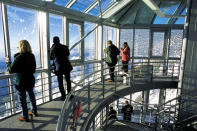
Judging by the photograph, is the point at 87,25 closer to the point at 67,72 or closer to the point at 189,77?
the point at 67,72

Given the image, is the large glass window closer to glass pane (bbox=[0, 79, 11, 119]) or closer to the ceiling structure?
the ceiling structure

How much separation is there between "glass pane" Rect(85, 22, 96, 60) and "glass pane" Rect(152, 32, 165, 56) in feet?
9.10

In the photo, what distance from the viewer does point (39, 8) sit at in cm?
248

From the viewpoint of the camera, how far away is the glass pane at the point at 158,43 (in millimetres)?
5859

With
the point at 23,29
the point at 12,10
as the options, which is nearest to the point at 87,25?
the point at 23,29

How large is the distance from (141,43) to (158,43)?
2.28 ft

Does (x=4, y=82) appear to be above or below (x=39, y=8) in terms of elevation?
below

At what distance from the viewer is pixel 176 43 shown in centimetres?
584

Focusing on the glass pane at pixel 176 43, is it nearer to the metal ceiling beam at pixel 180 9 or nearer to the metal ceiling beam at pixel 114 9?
the metal ceiling beam at pixel 180 9

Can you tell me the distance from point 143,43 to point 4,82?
5.23 metres

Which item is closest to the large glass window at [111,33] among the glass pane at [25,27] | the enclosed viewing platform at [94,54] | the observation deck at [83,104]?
the enclosed viewing platform at [94,54]

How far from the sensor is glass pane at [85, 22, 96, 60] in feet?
14.4

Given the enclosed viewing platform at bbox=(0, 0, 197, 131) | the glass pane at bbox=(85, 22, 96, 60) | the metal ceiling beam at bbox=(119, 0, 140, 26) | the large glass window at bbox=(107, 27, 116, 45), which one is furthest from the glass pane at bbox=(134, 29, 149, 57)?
the glass pane at bbox=(85, 22, 96, 60)

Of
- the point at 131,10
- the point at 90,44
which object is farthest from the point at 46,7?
the point at 131,10
